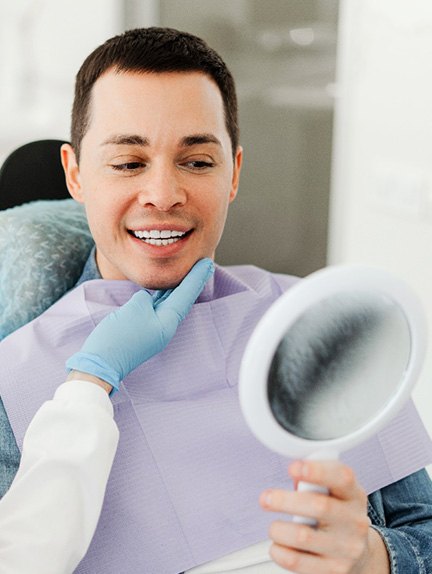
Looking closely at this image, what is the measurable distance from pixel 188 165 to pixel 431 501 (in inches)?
23.1

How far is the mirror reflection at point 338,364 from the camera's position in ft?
2.16

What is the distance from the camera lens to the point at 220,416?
1.06m

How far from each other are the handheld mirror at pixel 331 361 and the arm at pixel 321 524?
0.08ft

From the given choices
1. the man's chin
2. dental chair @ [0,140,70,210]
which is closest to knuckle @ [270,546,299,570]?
the man's chin

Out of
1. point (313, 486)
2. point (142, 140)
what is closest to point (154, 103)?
point (142, 140)

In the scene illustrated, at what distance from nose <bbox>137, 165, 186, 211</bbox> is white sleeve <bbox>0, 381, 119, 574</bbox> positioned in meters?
0.32

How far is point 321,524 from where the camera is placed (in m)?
0.71

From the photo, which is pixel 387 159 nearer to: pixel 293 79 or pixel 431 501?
pixel 293 79

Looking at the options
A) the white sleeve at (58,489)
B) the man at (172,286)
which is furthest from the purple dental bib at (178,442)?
the white sleeve at (58,489)

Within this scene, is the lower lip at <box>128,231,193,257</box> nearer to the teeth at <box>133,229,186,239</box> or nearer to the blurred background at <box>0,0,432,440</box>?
the teeth at <box>133,229,186,239</box>

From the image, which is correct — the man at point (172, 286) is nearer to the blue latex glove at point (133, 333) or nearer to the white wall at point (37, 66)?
the blue latex glove at point (133, 333)

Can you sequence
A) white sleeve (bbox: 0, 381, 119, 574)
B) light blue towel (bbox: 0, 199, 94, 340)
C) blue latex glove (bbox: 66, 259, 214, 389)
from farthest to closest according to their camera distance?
light blue towel (bbox: 0, 199, 94, 340) → blue latex glove (bbox: 66, 259, 214, 389) → white sleeve (bbox: 0, 381, 119, 574)

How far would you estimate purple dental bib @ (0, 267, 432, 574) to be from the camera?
3.18 ft

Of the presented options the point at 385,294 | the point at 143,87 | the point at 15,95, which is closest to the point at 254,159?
the point at 15,95
